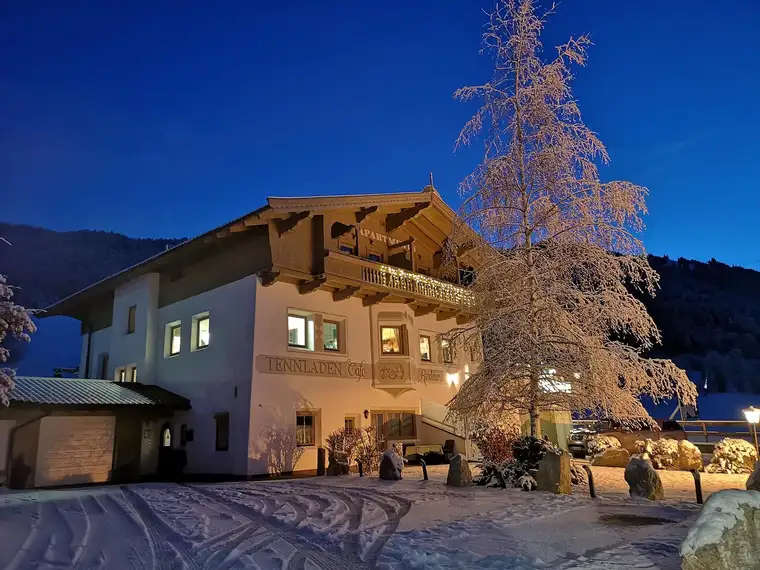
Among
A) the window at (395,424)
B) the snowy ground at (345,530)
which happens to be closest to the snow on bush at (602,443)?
the window at (395,424)

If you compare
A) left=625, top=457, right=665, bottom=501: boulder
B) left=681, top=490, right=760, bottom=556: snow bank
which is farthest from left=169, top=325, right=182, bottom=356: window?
left=681, top=490, right=760, bottom=556: snow bank

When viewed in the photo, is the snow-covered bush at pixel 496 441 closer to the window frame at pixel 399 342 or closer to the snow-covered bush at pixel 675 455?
the snow-covered bush at pixel 675 455

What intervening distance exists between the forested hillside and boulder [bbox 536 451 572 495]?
70.5 metres

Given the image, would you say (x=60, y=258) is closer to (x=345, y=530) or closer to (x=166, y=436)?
(x=166, y=436)

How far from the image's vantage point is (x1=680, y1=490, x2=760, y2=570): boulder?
16.3 feet

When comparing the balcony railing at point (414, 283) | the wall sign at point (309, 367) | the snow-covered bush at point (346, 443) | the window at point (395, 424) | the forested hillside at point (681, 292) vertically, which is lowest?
the snow-covered bush at point (346, 443)

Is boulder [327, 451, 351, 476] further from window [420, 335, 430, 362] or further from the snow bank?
the snow bank

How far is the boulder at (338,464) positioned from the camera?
56.2 feet

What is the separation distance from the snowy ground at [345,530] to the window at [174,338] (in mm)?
8779

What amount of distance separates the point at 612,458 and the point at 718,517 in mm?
15495

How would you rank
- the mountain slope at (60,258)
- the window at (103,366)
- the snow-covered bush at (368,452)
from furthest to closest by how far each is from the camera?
1. the mountain slope at (60,258)
2. the window at (103,366)
3. the snow-covered bush at (368,452)

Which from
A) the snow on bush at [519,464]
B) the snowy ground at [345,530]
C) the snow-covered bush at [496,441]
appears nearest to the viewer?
the snowy ground at [345,530]

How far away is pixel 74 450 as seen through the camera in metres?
17.7

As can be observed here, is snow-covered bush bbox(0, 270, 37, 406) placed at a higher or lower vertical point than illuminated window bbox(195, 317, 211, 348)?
lower
